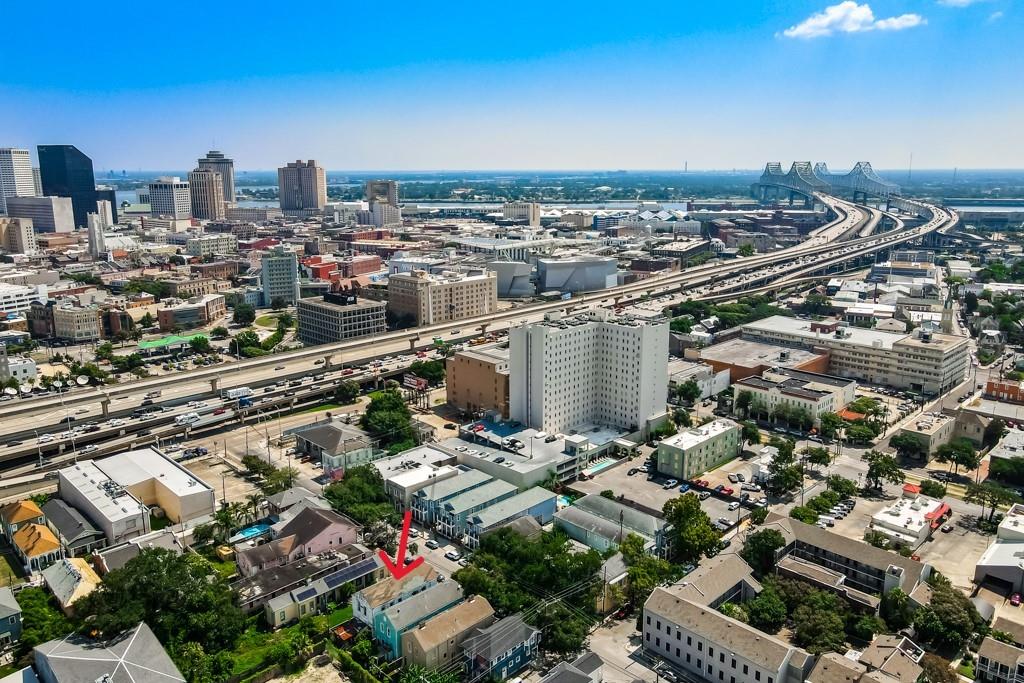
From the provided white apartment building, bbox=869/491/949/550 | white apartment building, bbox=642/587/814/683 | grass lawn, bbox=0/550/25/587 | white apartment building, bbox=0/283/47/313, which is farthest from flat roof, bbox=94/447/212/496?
white apartment building, bbox=0/283/47/313

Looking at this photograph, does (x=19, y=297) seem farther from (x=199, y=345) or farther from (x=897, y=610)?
(x=897, y=610)

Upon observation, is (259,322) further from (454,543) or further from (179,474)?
(454,543)

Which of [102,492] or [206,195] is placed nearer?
[102,492]

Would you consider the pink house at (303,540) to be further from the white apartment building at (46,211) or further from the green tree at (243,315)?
the white apartment building at (46,211)

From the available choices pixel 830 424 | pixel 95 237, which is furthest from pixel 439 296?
pixel 95 237

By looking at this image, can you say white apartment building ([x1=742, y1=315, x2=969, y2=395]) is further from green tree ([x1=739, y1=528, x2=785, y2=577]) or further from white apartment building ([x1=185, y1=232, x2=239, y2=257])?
white apartment building ([x1=185, y1=232, x2=239, y2=257])

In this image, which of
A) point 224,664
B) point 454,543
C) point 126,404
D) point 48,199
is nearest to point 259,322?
point 126,404
